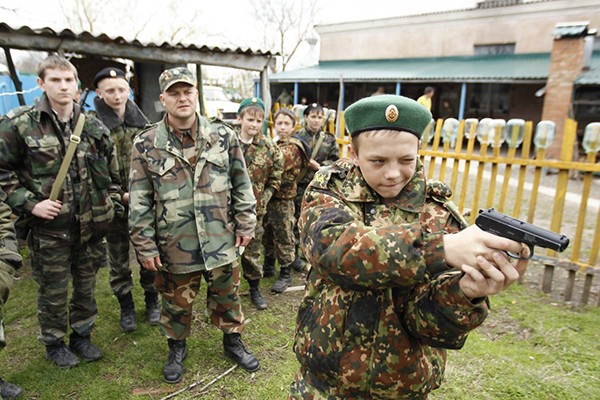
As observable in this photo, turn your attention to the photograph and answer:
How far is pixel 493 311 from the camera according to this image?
12.9ft

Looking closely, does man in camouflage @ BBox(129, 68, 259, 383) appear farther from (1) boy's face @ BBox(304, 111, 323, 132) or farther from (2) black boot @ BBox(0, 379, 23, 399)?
(1) boy's face @ BBox(304, 111, 323, 132)

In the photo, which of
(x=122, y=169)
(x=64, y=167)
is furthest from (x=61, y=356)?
(x=122, y=169)

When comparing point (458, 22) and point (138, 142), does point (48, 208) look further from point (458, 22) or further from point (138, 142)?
point (458, 22)

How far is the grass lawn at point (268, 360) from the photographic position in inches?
110

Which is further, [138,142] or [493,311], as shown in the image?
[493,311]

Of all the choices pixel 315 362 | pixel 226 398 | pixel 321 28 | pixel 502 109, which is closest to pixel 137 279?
pixel 226 398

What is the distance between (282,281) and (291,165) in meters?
1.29

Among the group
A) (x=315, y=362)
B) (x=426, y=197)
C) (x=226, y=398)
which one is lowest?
(x=226, y=398)

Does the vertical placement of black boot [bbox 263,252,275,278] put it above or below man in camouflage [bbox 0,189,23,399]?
below

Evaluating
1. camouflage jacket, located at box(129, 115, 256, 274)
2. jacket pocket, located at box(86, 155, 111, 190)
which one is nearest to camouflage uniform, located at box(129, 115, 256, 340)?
camouflage jacket, located at box(129, 115, 256, 274)

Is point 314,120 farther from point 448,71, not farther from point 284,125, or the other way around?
point 448,71

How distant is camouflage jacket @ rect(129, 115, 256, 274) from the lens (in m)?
2.64

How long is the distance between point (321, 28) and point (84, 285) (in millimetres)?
23750

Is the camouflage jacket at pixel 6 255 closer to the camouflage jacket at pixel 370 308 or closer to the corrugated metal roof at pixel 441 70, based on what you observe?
the camouflage jacket at pixel 370 308
